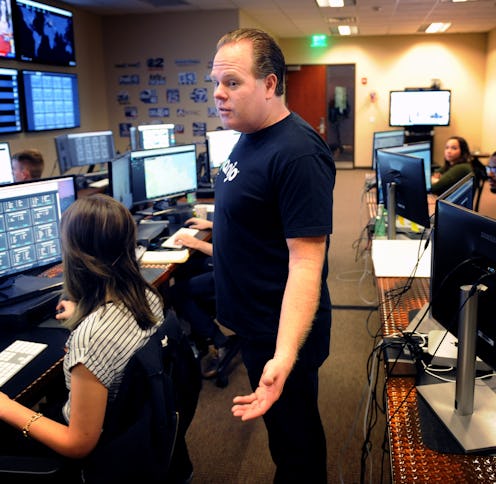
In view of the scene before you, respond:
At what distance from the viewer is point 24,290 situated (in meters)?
1.94

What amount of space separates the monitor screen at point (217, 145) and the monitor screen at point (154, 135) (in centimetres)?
66

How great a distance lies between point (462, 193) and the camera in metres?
1.71

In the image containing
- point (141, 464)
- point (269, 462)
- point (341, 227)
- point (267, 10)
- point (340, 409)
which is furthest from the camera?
point (267, 10)

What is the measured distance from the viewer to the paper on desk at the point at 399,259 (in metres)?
2.17

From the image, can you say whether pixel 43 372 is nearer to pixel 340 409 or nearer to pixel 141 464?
pixel 141 464

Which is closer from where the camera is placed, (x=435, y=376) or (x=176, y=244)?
(x=435, y=376)

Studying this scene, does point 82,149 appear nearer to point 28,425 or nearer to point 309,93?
point 28,425

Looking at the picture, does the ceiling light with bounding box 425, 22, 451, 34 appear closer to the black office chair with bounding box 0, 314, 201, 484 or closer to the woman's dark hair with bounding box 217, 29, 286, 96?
the woman's dark hair with bounding box 217, 29, 286, 96

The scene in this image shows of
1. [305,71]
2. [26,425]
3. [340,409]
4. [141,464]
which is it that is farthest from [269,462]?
[305,71]

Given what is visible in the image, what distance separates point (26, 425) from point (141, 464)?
0.98 feet

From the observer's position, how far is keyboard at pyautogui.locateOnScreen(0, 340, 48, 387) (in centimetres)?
151

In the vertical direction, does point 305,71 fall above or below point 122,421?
above

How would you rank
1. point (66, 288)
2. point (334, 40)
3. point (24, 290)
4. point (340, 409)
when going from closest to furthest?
1. point (66, 288)
2. point (24, 290)
3. point (340, 409)
4. point (334, 40)

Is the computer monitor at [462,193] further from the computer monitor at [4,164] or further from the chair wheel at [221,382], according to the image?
the computer monitor at [4,164]
